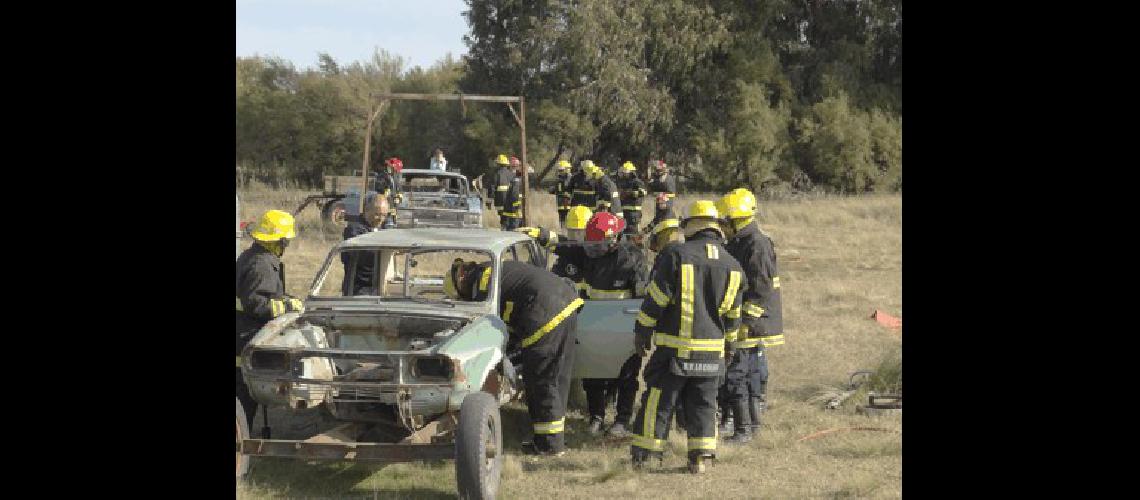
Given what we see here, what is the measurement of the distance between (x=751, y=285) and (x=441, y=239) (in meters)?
2.15

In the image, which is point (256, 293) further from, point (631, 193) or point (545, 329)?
point (631, 193)

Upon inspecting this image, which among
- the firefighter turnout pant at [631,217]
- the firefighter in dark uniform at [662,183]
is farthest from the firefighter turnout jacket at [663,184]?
the firefighter turnout pant at [631,217]

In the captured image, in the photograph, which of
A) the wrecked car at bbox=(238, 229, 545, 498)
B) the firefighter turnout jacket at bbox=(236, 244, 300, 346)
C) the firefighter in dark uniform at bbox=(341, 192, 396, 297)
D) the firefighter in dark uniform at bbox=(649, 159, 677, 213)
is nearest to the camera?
the wrecked car at bbox=(238, 229, 545, 498)

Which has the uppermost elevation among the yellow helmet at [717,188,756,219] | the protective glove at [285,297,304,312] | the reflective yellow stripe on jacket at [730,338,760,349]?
the yellow helmet at [717,188,756,219]

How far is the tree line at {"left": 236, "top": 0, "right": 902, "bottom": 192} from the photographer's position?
37.4m

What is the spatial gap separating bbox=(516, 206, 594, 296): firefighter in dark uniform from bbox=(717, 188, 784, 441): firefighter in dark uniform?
3.96ft

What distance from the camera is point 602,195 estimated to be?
19.3m

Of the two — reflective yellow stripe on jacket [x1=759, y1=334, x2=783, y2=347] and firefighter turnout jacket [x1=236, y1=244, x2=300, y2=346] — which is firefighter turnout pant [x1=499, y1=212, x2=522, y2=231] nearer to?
reflective yellow stripe on jacket [x1=759, y1=334, x2=783, y2=347]

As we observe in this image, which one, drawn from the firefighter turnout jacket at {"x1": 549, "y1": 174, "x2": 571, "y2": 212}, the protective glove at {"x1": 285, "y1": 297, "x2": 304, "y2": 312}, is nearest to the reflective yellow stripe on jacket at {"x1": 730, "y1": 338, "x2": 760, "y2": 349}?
the protective glove at {"x1": 285, "y1": 297, "x2": 304, "y2": 312}

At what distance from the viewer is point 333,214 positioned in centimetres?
2300

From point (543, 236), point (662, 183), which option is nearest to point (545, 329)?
point (543, 236)
